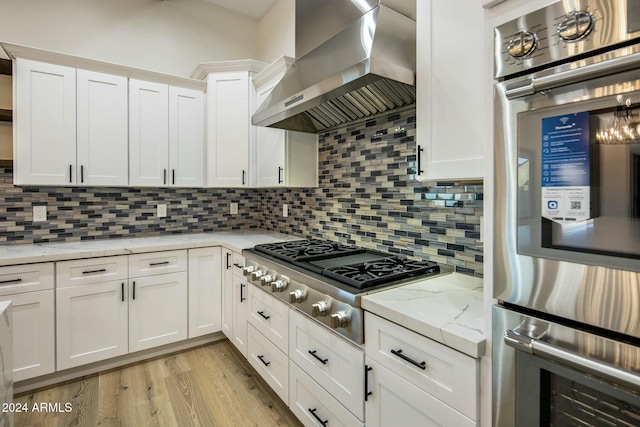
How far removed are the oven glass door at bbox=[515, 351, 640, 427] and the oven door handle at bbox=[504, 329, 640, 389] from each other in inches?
1.0

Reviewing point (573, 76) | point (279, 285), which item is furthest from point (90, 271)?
point (573, 76)

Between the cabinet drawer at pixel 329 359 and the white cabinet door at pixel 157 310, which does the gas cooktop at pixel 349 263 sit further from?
the white cabinet door at pixel 157 310

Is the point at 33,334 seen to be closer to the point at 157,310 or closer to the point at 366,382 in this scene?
the point at 157,310

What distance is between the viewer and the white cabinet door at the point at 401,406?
1.02 m

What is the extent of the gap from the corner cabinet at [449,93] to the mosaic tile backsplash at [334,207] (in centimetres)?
40

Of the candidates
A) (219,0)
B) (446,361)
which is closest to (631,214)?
(446,361)

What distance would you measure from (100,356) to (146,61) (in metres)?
2.54

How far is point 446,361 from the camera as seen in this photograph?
102cm

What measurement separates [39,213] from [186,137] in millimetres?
1303

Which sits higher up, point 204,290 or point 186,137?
point 186,137

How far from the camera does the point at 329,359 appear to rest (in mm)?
1503

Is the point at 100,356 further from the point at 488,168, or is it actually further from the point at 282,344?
the point at 488,168

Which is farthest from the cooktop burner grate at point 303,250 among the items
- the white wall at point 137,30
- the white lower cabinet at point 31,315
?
the white wall at point 137,30

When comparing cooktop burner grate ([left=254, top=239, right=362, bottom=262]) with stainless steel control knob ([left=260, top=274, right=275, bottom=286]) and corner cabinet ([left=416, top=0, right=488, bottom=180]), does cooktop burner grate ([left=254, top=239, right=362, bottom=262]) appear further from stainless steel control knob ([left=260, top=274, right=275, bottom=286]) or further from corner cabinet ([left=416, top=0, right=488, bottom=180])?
corner cabinet ([left=416, top=0, right=488, bottom=180])
